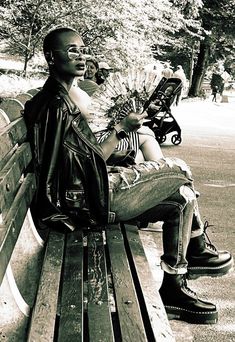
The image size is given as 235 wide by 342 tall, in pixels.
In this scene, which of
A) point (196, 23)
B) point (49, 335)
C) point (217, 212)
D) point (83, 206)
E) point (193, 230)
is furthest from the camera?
point (196, 23)

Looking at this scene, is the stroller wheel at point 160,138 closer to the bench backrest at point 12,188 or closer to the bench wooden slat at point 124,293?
the bench wooden slat at point 124,293

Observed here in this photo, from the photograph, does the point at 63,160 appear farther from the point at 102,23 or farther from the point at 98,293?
the point at 102,23

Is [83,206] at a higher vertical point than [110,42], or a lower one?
higher

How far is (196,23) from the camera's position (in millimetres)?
35438

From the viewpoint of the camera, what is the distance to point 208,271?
4.94 meters

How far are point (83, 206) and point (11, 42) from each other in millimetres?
21581

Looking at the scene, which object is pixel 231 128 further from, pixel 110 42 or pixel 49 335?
pixel 49 335

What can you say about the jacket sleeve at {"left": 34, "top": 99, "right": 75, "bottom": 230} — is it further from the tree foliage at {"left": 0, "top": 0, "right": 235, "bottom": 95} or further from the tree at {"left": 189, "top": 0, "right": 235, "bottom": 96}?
the tree at {"left": 189, "top": 0, "right": 235, "bottom": 96}

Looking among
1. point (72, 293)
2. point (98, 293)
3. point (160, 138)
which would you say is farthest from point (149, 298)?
point (160, 138)

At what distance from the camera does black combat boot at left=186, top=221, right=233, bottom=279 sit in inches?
192

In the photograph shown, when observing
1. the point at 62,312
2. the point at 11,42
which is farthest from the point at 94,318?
the point at 11,42

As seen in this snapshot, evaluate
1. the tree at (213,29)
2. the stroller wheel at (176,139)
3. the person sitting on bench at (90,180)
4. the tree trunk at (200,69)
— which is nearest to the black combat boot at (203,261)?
the person sitting on bench at (90,180)

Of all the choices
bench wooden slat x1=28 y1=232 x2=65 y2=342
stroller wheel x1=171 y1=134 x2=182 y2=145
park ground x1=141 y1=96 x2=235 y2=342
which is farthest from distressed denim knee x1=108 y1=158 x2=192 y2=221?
stroller wheel x1=171 y1=134 x2=182 y2=145

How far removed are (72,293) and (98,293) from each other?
0.41ft
